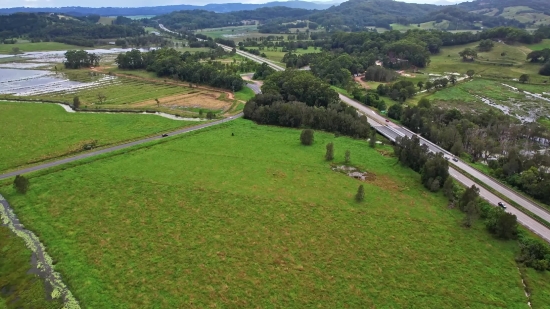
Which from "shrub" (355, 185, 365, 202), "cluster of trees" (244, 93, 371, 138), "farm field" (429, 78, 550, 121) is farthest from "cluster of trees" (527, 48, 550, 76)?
"shrub" (355, 185, 365, 202)

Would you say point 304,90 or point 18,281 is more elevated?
point 304,90

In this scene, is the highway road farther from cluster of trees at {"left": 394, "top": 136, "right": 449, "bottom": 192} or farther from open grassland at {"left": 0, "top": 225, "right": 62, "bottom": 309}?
open grassland at {"left": 0, "top": 225, "right": 62, "bottom": 309}

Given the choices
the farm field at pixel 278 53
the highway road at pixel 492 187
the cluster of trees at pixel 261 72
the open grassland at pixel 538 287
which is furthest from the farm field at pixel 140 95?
the open grassland at pixel 538 287

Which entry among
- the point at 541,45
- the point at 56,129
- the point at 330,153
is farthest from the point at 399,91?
the point at 541,45

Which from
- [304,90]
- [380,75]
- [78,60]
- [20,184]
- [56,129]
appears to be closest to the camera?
[20,184]

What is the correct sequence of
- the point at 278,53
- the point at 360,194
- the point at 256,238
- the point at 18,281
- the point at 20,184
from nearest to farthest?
the point at 18,281 < the point at 256,238 < the point at 20,184 < the point at 360,194 < the point at 278,53

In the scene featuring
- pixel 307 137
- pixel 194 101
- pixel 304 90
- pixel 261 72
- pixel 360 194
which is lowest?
pixel 360 194

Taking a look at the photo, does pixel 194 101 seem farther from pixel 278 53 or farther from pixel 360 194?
pixel 278 53

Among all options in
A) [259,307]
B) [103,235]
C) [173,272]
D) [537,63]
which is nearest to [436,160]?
[259,307]
